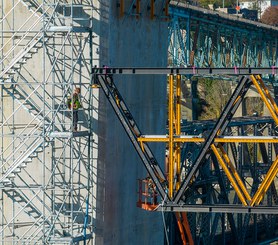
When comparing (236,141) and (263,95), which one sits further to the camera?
(236,141)

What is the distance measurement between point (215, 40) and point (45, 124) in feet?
211

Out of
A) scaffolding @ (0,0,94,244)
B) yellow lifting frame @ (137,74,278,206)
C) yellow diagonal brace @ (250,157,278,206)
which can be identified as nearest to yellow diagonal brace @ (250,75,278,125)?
yellow lifting frame @ (137,74,278,206)

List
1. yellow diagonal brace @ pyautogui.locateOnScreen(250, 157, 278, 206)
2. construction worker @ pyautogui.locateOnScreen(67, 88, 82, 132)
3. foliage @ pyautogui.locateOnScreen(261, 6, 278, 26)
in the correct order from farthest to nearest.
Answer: foliage @ pyautogui.locateOnScreen(261, 6, 278, 26) → construction worker @ pyautogui.locateOnScreen(67, 88, 82, 132) → yellow diagonal brace @ pyautogui.locateOnScreen(250, 157, 278, 206)

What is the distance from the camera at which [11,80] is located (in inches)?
1479

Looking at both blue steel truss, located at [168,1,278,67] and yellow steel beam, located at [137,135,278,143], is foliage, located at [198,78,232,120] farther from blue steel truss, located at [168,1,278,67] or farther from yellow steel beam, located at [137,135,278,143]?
yellow steel beam, located at [137,135,278,143]

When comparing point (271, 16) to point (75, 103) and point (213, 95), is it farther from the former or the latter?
point (75, 103)

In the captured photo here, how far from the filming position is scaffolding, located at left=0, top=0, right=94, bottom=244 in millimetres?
37125

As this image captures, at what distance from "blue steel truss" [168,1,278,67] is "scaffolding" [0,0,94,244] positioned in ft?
168

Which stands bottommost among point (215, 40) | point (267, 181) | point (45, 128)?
point (267, 181)

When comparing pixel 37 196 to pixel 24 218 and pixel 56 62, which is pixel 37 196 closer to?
pixel 24 218

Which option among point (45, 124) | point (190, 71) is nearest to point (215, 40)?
point (45, 124)

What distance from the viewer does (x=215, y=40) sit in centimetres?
10069

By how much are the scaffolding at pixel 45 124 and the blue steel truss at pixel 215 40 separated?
51.3 meters

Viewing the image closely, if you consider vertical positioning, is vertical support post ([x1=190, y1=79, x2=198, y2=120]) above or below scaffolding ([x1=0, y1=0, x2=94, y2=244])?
above
